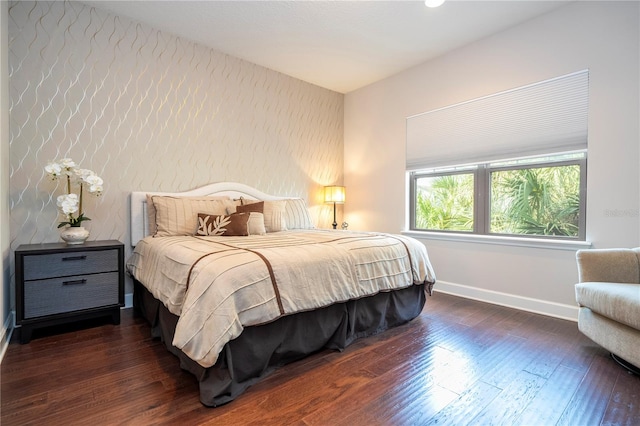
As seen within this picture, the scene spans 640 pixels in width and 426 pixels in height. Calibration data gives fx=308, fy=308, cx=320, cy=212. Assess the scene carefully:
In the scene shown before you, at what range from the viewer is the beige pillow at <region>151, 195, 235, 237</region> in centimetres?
266

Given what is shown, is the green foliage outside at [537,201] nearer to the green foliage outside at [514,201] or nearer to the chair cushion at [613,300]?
the green foliage outside at [514,201]

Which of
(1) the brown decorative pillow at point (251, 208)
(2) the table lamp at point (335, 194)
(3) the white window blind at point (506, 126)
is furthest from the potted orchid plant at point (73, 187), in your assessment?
(3) the white window blind at point (506, 126)

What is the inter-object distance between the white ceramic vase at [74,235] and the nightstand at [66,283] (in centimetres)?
6

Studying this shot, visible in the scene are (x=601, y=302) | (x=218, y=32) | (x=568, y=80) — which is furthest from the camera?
(x=218, y=32)

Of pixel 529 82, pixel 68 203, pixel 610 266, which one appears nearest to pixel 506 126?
pixel 529 82

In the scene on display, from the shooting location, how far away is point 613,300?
Answer: 1731 millimetres

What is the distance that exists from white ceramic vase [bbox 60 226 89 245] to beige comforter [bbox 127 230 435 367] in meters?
0.44

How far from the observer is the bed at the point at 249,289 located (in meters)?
1.44

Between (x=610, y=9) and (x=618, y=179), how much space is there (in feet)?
4.33

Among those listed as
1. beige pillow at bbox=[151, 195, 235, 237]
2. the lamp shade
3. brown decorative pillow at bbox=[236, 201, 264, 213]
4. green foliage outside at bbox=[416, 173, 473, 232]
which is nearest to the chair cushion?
green foliage outside at bbox=[416, 173, 473, 232]

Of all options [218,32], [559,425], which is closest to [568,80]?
[559,425]

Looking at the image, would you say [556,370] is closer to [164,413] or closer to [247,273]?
[247,273]

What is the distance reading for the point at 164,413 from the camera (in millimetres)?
1372

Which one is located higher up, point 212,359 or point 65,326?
point 212,359
